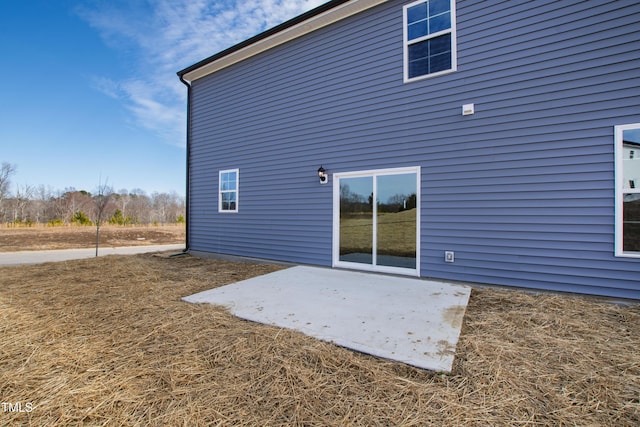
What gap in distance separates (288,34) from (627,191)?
21.4ft

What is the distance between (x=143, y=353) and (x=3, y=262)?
8.12 meters

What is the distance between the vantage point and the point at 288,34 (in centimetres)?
620

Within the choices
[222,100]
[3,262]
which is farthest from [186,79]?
[3,262]

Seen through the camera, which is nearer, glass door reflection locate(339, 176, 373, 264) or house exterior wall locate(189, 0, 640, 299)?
house exterior wall locate(189, 0, 640, 299)

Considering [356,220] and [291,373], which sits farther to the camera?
[356,220]

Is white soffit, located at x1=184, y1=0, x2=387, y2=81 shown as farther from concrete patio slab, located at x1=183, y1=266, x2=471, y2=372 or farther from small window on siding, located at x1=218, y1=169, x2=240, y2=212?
concrete patio slab, located at x1=183, y1=266, x2=471, y2=372

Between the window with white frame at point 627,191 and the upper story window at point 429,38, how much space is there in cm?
241

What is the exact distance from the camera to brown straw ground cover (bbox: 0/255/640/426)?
5.26ft

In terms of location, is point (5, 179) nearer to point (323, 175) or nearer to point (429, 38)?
point (323, 175)

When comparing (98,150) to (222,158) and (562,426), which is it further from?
(562,426)

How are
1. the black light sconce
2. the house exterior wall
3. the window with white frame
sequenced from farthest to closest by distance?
the black light sconce < the house exterior wall < the window with white frame

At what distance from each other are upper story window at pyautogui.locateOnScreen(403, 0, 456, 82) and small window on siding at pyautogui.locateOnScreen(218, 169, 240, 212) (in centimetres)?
478

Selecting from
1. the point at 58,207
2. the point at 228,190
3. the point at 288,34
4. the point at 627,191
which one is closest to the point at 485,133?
the point at 627,191

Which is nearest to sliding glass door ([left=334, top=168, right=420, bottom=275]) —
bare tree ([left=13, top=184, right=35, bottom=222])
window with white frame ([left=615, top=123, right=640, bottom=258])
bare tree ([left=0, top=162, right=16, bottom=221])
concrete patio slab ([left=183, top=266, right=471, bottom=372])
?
concrete patio slab ([left=183, top=266, right=471, bottom=372])
